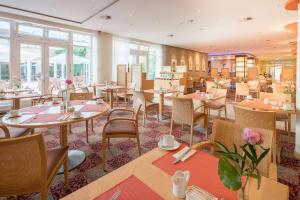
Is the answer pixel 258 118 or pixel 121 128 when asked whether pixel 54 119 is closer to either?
pixel 121 128

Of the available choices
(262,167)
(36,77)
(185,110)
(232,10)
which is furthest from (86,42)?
(262,167)

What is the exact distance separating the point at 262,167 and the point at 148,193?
87 cm

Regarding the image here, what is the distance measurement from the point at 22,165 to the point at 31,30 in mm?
6217

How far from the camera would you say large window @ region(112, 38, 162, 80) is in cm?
838

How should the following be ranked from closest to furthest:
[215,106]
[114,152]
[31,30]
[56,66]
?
[114,152], [215,106], [31,30], [56,66]

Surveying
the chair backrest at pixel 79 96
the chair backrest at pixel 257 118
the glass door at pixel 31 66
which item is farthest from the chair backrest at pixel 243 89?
the glass door at pixel 31 66

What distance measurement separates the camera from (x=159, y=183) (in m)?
0.90

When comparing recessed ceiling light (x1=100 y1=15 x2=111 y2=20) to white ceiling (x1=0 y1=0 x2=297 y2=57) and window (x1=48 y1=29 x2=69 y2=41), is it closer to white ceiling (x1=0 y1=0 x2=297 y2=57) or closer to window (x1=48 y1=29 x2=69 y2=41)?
white ceiling (x1=0 y1=0 x2=297 y2=57)

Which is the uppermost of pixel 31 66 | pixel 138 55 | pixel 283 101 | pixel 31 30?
pixel 31 30

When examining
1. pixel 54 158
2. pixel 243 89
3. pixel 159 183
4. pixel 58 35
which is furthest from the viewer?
pixel 58 35

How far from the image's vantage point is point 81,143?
3121 millimetres

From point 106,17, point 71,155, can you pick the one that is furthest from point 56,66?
point 71,155

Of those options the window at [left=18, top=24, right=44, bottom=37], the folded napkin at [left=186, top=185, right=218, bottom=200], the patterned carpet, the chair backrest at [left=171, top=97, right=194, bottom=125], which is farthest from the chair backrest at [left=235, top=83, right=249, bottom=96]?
the window at [left=18, top=24, right=44, bottom=37]

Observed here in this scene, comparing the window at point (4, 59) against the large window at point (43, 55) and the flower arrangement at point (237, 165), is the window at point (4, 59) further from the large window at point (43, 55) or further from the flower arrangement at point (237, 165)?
the flower arrangement at point (237, 165)
